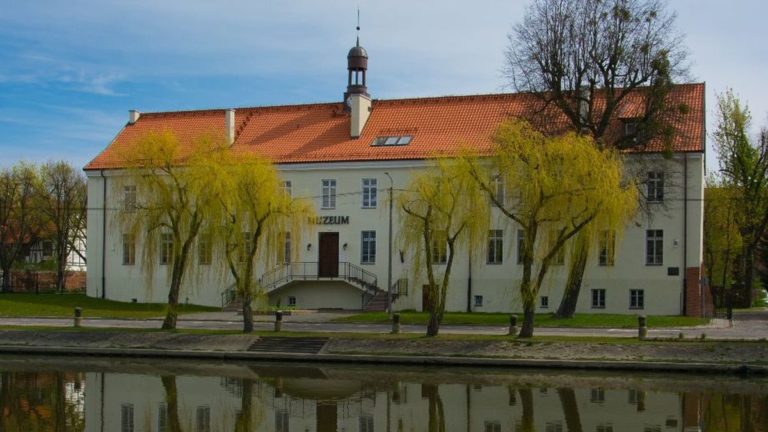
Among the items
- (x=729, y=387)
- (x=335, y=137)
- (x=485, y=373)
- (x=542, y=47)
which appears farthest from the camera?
(x=335, y=137)

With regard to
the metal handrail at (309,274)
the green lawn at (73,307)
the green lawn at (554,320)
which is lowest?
the green lawn at (73,307)

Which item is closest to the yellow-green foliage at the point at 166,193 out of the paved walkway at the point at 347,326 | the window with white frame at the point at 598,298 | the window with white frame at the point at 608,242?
the paved walkway at the point at 347,326

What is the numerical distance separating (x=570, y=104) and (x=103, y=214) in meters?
25.9

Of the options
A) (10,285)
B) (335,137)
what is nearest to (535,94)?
(335,137)

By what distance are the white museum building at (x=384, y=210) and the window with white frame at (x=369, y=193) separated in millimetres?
59

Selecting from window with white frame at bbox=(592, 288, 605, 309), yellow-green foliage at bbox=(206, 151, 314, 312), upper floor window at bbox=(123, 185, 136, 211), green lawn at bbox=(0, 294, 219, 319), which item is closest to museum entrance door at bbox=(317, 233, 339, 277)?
green lawn at bbox=(0, 294, 219, 319)

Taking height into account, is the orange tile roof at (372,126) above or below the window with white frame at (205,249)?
above

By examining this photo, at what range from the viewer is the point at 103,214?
163 ft

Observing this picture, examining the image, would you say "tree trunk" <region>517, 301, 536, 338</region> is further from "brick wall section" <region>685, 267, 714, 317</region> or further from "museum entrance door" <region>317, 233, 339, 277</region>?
"museum entrance door" <region>317, 233, 339, 277</region>

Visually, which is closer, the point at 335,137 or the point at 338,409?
the point at 338,409

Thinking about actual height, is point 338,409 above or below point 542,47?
below

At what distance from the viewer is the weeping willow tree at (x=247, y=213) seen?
107 feet

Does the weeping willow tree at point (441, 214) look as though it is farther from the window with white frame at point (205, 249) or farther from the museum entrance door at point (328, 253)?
the museum entrance door at point (328, 253)

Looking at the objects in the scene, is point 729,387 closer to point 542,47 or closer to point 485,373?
A: point 485,373
